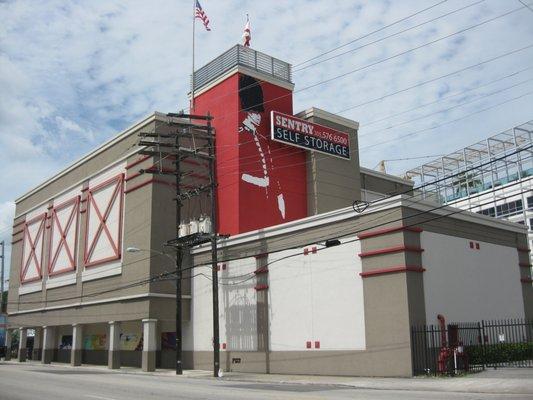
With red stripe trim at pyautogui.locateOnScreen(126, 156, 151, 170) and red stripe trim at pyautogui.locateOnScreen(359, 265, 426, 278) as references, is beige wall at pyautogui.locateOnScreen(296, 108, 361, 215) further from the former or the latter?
red stripe trim at pyautogui.locateOnScreen(359, 265, 426, 278)

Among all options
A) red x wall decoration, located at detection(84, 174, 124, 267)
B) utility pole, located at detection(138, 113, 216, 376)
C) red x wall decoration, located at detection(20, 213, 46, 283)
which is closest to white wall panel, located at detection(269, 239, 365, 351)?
utility pole, located at detection(138, 113, 216, 376)

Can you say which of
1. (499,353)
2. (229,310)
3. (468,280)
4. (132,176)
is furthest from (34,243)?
(499,353)

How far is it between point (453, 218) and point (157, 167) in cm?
1812

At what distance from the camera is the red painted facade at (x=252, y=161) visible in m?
36.2

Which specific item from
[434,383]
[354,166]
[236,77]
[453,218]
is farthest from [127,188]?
[434,383]

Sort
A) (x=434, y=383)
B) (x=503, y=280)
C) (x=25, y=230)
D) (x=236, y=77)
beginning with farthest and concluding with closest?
(x=25, y=230), (x=236, y=77), (x=503, y=280), (x=434, y=383)

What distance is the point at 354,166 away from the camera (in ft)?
139

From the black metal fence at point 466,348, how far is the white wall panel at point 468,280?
668mm

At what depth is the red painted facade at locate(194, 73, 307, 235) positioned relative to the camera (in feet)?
119

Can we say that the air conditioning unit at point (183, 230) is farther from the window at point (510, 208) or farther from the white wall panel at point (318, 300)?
the window at point (510, 208)

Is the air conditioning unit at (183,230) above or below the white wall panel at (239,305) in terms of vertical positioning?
above

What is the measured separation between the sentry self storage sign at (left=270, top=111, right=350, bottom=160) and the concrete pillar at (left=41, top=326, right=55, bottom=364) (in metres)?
25.7

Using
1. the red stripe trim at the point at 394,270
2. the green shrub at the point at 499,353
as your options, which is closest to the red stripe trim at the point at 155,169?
the red stripe trim at the point at 394,270

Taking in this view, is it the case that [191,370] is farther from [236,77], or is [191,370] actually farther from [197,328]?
[236,77]
